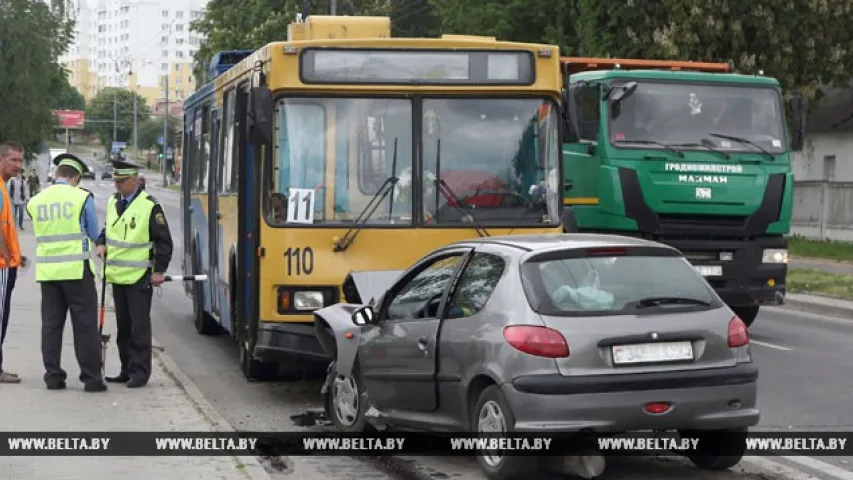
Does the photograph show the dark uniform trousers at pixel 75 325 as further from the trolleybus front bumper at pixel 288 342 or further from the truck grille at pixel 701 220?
the truck grille at pixel 701 220

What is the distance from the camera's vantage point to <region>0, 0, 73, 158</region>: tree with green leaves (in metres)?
63.1

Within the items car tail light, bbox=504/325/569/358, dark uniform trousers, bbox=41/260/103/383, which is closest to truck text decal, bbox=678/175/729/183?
dark uniform trousers, bbox=41/260/103/383

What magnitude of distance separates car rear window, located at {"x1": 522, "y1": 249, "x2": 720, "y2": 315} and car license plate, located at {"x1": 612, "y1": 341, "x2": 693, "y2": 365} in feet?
0.71

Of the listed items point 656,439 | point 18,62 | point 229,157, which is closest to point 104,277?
point 229,157

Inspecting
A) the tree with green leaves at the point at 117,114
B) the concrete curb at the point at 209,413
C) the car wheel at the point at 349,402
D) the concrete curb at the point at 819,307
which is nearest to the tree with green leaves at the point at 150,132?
the tree with green leaves at the point at 117,114

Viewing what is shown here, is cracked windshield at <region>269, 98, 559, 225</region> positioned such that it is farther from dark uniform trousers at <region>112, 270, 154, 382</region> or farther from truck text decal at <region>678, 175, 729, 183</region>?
truck text decal at <region>678, 175, 729, 183</region>

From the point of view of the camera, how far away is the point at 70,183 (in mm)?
10977

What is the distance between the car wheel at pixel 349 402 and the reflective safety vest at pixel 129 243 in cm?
232

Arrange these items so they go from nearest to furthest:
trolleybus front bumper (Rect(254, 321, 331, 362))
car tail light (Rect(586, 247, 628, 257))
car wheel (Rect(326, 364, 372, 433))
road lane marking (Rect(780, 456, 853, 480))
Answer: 1. car tail light (Rect(586, 247, 628, 257))
2. road lane marking (Rect(780, 456, 853, 480))
3. car wheel (Rect(326, 364, 372, 433))
4. trolleybus front bumper (Rect(254, 321, 331, 362))

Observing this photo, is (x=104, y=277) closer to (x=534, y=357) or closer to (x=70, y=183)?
(x=70, y=183)

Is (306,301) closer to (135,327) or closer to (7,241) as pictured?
(135,327)

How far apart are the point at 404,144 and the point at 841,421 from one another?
3.85 meters

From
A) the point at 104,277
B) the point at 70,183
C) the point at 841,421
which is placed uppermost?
the point at 70,183

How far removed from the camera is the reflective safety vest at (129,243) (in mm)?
11414
